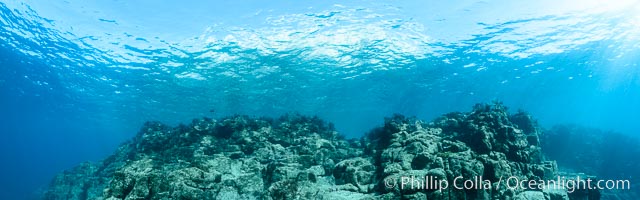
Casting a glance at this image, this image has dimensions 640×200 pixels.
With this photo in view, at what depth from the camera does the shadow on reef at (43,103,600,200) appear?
312 inches

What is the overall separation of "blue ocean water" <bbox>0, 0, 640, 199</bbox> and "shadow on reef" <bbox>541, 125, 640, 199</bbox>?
6.94 m

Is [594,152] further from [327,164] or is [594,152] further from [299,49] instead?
[327,164]

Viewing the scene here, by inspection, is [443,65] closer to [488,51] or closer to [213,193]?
[488,51]

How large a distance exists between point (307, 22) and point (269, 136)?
8751 millimetres

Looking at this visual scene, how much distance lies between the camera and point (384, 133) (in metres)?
11.7

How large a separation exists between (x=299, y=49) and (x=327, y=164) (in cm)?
1464

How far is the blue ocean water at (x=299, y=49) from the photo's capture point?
18.8m

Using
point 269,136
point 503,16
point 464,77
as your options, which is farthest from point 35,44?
point 464,77

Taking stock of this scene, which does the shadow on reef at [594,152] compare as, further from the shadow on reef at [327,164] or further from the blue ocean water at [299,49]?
the shadow on reef at [327,164]

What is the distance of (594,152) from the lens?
1046 inches

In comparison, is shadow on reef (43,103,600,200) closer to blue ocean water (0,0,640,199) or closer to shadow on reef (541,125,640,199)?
blue ocean water (0,0,640,199)

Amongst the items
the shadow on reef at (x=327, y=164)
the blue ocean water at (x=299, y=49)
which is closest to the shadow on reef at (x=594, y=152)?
the blue ocean water at (x=299, y=49)

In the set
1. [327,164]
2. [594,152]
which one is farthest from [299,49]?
[594,152]

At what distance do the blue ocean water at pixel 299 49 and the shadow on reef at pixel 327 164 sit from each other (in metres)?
7.00
